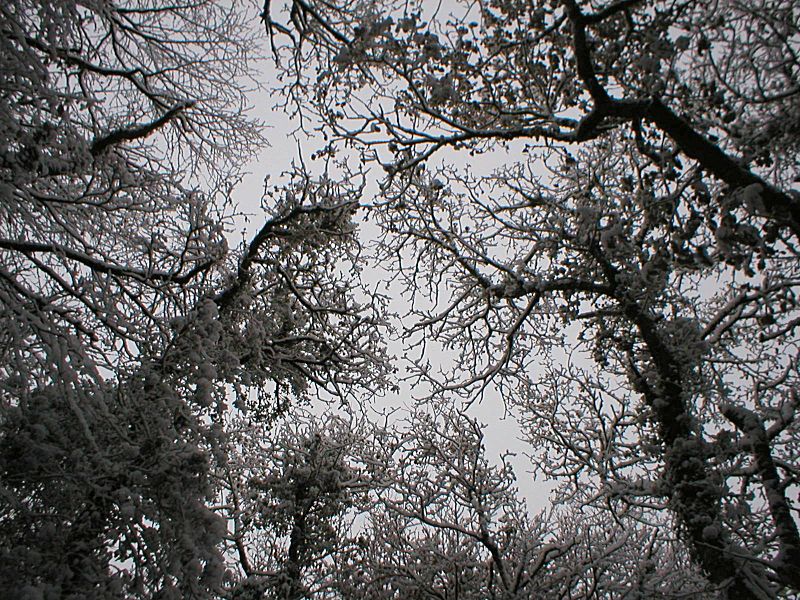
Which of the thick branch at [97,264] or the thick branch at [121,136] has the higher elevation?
the thick branch at [121,136]

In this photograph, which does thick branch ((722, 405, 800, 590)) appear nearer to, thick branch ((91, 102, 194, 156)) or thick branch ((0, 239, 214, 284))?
thick branch ((0, 239, 214, 284))

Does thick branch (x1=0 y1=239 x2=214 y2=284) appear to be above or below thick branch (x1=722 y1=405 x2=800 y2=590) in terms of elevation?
above

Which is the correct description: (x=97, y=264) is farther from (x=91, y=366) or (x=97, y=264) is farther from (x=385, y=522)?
(x=385, y=522)

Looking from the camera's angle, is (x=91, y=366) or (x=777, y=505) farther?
(x=777, y=505)

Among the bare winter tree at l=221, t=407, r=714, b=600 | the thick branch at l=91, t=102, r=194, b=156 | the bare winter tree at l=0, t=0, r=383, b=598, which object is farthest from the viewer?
the bare winter tree at l=221, t=407, r=714, b=600

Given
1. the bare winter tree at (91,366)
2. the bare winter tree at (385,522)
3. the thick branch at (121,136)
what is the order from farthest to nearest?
the bare winter tree at (385,522), the thick branch at (121,136), the bare winter tree at (91,366)

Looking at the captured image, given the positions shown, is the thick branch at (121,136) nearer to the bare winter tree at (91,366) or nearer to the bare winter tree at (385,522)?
the bare winter tree at (91,366)

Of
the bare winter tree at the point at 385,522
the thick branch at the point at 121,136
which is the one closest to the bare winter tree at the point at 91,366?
the thick branch at the point at 121,136

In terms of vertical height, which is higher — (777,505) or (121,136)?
(121,136)

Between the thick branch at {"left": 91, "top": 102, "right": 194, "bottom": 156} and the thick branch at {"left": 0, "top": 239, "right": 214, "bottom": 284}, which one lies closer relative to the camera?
the thick branch at {"left": 0, "top": 239, "right": 214, "bottom": 284}

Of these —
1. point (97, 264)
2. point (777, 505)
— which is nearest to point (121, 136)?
point (97, 264)

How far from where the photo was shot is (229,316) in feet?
23.0

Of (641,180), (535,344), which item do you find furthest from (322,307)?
(641,180)

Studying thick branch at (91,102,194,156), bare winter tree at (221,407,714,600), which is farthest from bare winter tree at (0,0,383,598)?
bare winter tree at (221,407,714,600)
